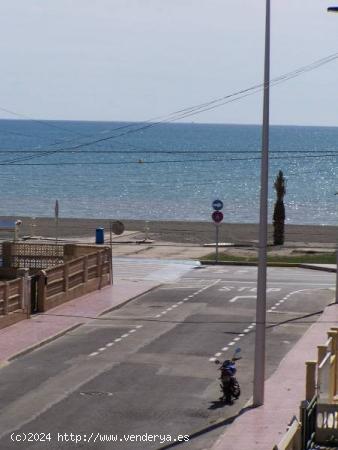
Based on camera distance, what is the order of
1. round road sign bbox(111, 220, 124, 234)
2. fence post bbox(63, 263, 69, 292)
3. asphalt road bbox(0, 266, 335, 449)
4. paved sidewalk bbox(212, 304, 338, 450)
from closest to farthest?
paved sidewalk bbox(212, 304, 338, 450)
asphalt road bbox(0, 266, 335, 449)
fence post bbox(63, 263, 69, 292)
round road sign bbox(111, 220, 124, 234)

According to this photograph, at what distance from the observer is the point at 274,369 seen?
85.0ft

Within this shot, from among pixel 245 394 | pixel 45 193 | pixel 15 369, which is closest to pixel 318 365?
pixel 245 394

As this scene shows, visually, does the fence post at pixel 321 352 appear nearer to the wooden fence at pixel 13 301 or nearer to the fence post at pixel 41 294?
the wooden fence at pixel 13 301

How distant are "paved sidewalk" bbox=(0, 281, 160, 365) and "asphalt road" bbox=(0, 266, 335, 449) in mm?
399

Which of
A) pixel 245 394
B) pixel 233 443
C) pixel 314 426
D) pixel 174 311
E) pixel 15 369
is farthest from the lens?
pixel 174 311

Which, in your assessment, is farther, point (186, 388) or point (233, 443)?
point (186, 388)

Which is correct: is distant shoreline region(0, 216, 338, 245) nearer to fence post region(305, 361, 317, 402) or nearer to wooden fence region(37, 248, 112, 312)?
wooden fence region(37, 248, 112, 312)

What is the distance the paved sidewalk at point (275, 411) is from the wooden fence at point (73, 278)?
8178 millimetres

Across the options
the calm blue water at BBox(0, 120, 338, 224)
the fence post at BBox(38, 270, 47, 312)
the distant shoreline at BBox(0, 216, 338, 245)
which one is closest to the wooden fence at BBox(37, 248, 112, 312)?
the fence post at BBox(38, 270, 47, 312)

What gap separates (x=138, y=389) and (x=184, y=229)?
45.0 meters

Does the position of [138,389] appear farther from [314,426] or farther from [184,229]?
[184,229]

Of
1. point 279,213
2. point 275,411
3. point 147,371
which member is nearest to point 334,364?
point 275,411

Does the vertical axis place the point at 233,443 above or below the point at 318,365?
below

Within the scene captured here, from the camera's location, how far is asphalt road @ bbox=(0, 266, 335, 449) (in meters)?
20.1
